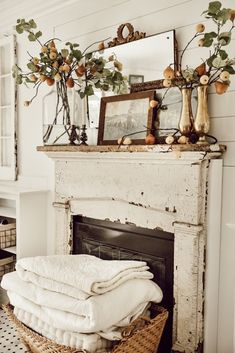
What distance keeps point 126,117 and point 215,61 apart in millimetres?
679

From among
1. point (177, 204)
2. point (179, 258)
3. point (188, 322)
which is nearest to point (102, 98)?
point (177, 204)

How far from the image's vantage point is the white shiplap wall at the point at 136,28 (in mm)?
1964

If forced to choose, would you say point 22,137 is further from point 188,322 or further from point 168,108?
point 188,322

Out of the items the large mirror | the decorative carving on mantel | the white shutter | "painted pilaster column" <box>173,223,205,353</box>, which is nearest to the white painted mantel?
"painted pilaster column" <box>173,223,205,353</box>

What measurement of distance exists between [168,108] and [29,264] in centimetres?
116

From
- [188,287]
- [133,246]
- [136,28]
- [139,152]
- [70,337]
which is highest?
[136,28]

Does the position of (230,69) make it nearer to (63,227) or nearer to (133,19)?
(133,19)

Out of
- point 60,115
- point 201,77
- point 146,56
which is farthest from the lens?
point 60,115

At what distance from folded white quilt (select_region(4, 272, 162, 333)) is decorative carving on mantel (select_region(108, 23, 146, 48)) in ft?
4.71

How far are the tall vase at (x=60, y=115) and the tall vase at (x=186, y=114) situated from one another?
33.8 inches

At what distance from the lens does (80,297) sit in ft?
5.84

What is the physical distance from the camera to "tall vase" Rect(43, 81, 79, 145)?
2590 millimetres

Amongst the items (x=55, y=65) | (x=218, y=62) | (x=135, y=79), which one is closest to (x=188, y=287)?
(x=218, y=62)

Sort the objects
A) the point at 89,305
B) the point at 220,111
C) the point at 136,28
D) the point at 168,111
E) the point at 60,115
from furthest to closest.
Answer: the point at 60,115, the point at 136,28, the point at 168,111, the point at 220,111, the point at 89,305
